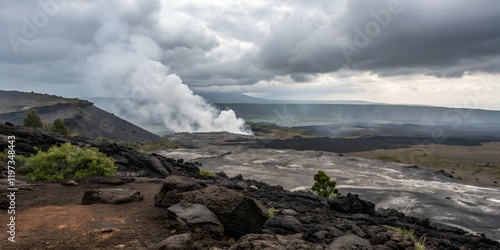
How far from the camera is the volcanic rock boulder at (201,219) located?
9.80 m

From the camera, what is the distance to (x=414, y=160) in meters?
102

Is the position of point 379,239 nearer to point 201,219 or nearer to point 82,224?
point 201,219

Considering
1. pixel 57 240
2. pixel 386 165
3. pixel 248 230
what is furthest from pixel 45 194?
pixel 386 165

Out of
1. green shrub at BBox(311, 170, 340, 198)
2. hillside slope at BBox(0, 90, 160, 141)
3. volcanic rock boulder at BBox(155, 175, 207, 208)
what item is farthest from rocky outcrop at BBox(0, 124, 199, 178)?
hillside slope at BBox(0, 90, 160, 141)

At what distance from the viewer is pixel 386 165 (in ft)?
284

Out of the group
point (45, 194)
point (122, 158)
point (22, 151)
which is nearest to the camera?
point (45, 194)

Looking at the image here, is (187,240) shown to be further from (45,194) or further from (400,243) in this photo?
(45,194)

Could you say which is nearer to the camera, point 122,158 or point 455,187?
point 122,158

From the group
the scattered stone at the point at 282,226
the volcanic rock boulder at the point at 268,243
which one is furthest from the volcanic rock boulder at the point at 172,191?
the volcanic rock boulder at the point at 268,243

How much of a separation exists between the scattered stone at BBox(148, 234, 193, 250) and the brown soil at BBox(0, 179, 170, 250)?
107 cm

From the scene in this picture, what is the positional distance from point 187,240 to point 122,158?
101 ft

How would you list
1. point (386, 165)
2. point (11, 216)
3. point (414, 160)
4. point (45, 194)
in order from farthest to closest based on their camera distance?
point (414, 160), point (386, 165), point (45, 194), point (11, 216)

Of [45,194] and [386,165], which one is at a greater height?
[45,194]

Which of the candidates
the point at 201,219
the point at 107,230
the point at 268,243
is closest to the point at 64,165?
the point at 107,230
